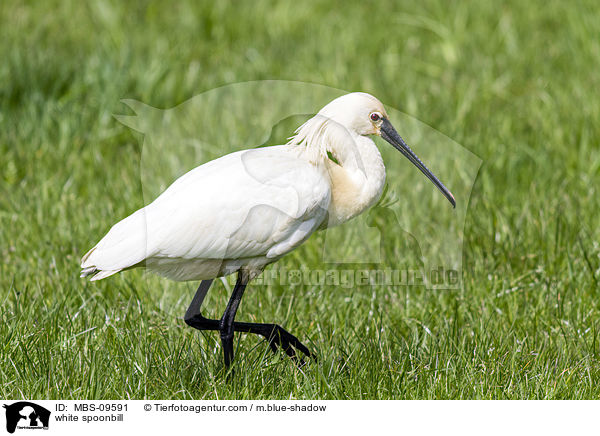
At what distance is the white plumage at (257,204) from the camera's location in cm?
355

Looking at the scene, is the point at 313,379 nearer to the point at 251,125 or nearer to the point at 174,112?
the point at 251,125

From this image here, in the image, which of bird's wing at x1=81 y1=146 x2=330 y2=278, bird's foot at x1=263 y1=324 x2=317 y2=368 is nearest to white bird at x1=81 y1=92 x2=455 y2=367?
bird's wing at x1=81 y1=146 x2=330 y2=278

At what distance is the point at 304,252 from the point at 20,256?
5.07 ft

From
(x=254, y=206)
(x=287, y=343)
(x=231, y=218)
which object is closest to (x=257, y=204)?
(x=254, y=206)

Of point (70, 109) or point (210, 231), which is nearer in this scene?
point (210, 231)

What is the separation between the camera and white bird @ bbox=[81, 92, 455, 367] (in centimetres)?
355

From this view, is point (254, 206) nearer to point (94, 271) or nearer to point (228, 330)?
point (228, 330)

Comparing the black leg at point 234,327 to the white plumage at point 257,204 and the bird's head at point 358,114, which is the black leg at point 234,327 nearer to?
the white plumage at point 257,204

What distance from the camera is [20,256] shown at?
487cm

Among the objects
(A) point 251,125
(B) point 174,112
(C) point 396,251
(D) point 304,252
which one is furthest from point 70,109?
(C) point 396,251

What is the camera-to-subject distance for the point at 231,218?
355cm
